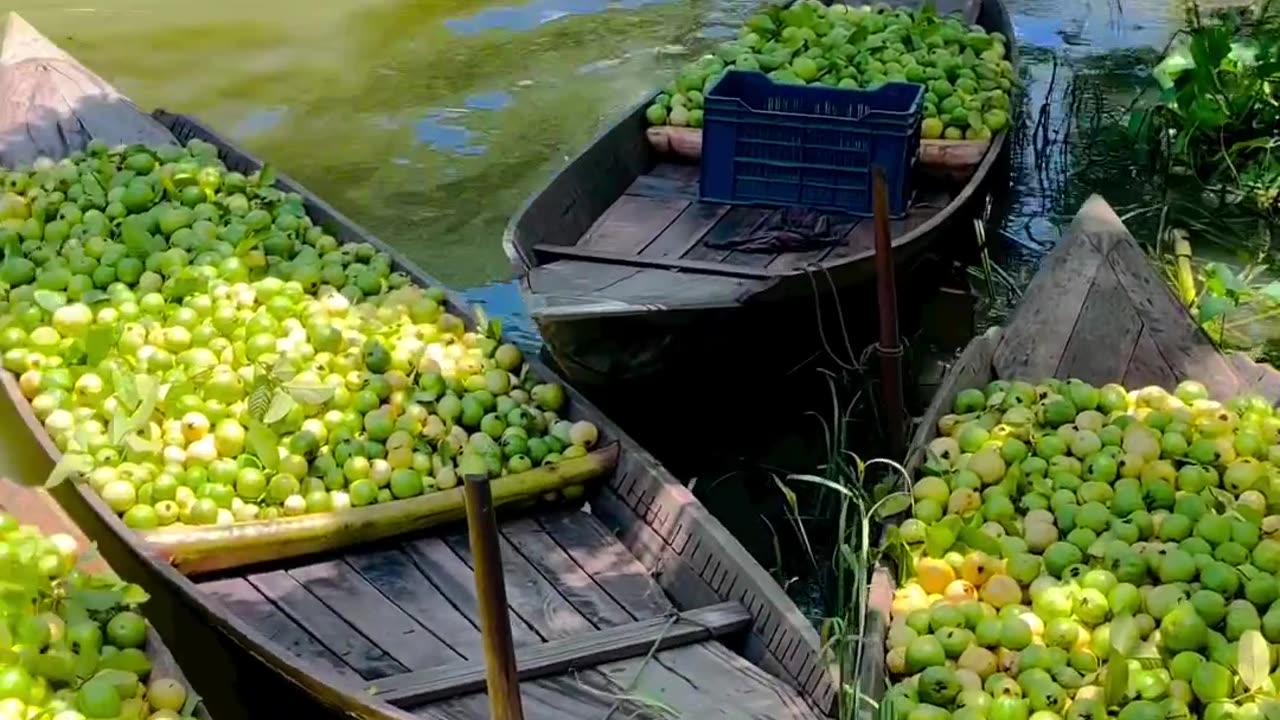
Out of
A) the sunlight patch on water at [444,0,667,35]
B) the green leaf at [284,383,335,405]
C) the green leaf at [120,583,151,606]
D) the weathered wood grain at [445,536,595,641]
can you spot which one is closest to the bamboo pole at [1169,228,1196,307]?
the weathered wood grain at [445,536,595,641]

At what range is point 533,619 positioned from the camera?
11.1ft

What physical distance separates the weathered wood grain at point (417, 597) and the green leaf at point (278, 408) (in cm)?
41

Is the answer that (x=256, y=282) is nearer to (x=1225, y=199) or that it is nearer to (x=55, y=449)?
(x=55, y=449)

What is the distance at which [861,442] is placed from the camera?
474 centimetres

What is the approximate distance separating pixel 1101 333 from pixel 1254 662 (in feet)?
4.69

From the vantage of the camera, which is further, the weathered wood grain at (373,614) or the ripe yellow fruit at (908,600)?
the weathered wood grain at (373,614)

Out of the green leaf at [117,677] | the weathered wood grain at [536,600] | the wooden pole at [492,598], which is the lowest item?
the weathered wood grain at [536,600]

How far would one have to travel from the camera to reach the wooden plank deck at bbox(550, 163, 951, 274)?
16.0ft

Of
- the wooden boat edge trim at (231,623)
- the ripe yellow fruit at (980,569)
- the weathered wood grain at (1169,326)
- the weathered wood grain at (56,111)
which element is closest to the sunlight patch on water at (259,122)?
the weathered wood grain at (56,111)

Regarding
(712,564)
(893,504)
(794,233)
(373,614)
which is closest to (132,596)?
(373,614)

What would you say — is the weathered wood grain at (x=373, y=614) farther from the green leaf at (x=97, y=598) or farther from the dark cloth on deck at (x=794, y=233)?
the dark cloth on deck at (x=794, y=233)

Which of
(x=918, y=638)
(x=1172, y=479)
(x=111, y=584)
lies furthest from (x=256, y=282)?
(x=1172, y=479)

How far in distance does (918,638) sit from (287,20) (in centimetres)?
738

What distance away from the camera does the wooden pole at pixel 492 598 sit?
2.15 meters
